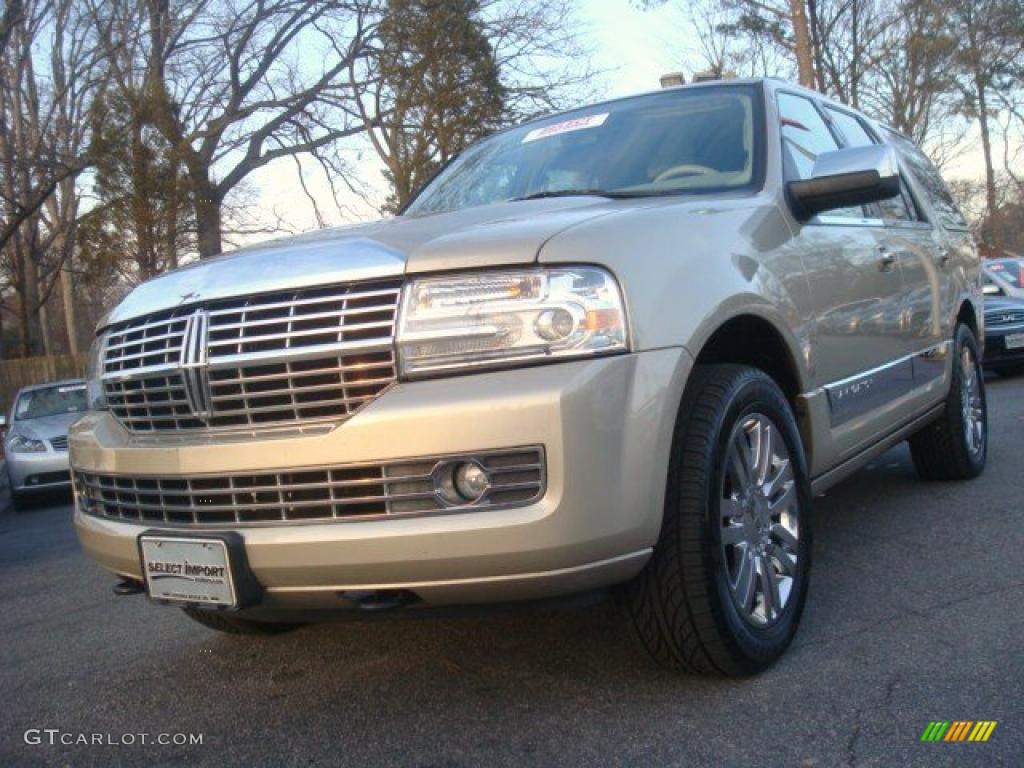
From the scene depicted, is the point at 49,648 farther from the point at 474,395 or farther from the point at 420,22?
the point at 420,22

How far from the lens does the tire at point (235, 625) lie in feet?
11.4

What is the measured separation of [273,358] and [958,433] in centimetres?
383

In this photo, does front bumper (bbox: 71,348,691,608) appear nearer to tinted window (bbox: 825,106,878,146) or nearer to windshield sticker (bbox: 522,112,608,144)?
windshield sticker (bbox: 522,112,608,144)

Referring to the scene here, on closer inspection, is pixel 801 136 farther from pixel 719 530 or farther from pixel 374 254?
pixel 374 254

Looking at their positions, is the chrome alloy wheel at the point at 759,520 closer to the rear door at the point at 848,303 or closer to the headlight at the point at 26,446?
the rear door at the point at 848,303

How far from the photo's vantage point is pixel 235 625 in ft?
11.8

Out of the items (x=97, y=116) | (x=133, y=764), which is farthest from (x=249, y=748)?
(x=97, y=116)

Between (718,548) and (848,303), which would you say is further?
(848,303)

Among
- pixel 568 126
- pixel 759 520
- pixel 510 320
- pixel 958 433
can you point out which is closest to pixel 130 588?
pixel 510 320

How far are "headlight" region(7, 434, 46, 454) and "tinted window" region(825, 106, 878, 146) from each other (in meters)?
9.06

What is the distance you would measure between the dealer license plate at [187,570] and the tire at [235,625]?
70 cm

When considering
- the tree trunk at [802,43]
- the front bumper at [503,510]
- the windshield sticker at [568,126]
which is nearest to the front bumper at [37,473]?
the windshield sticker at [568,126]

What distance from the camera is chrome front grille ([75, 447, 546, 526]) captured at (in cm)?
239

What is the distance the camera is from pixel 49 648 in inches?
158
